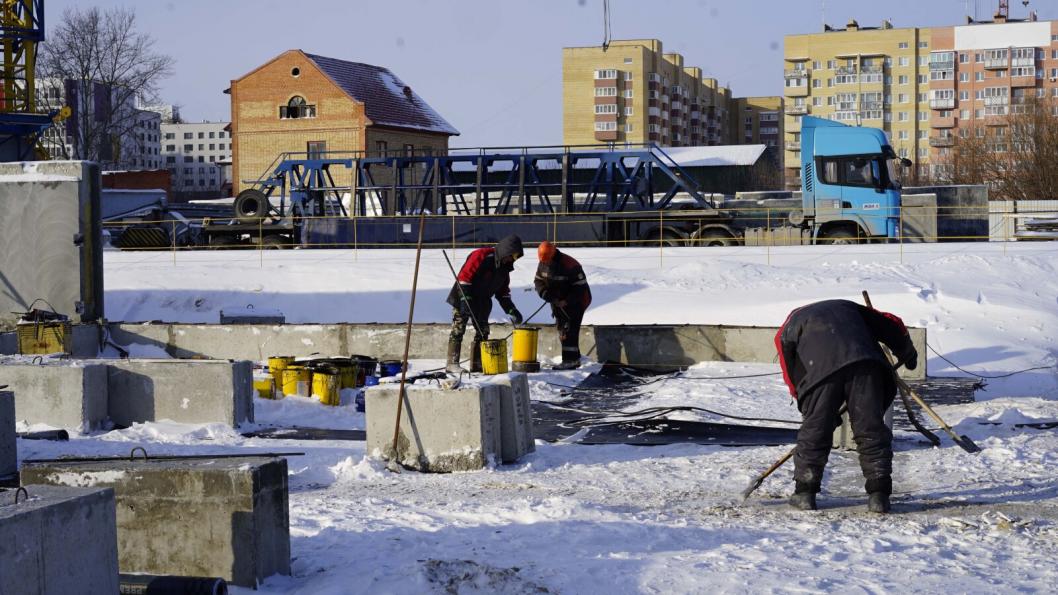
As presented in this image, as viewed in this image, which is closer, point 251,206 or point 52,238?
point 52,238

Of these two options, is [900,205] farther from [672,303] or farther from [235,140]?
[235,140]

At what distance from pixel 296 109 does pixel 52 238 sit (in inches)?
1594

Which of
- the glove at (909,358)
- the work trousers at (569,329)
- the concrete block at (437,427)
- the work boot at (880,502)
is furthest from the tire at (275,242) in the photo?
the work boot at (880,502)

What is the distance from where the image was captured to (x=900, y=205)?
1078 inches

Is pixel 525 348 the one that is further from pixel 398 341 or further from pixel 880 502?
pixel 880 502

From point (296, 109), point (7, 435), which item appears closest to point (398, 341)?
point (7, 435)

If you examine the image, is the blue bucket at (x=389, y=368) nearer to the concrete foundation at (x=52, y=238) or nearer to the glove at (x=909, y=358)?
the concrete foundation at (x=52, y=238)

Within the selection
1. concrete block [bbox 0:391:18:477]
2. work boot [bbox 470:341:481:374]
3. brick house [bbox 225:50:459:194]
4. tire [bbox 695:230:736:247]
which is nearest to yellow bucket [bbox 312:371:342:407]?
work boot [bbox 470:341:481:374]

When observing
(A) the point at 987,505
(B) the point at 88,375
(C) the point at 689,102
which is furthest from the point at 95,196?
(C) the point at 689,102

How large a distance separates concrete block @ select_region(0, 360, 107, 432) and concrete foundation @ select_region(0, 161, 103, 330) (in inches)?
253

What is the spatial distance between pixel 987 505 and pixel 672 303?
13.0 m

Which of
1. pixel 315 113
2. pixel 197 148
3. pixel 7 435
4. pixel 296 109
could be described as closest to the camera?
pixel 7 435

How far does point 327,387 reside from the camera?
13.2 meters

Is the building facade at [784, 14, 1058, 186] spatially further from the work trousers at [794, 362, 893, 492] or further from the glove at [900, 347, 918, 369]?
the work trousers at [794, 362, 893, 492]
